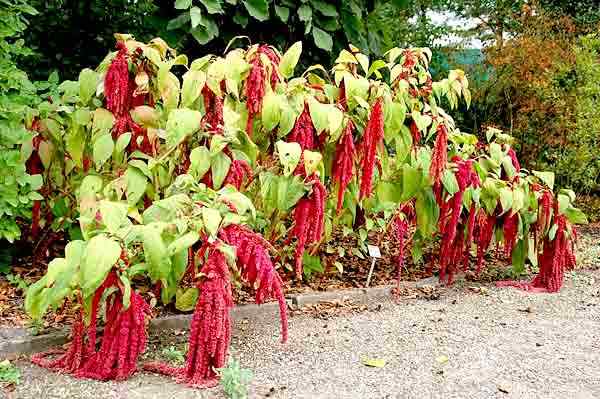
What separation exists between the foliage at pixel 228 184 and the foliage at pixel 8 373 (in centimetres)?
14

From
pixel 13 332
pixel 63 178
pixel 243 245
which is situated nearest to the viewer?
pixel 243 245

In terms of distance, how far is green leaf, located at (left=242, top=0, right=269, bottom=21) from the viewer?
4219mm

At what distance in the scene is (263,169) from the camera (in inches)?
128

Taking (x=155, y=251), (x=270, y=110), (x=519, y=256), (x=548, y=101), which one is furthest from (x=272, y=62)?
(x=548, y=101)

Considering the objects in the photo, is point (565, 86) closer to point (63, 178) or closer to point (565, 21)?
point (565, 21)

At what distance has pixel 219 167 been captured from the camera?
2.81m

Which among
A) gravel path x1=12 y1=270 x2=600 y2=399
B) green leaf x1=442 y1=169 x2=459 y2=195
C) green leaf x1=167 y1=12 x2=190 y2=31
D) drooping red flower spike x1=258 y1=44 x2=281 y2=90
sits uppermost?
green leaf x1=167 y1=12 x2=190 y2=31

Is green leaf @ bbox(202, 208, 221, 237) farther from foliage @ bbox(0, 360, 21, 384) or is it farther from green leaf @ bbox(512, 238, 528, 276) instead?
green leaf @ bbox(512, 238, 528, 276)

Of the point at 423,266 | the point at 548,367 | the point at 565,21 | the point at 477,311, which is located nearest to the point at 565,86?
the point at 565,21

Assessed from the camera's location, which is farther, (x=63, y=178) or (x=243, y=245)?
(x=63, y=178)

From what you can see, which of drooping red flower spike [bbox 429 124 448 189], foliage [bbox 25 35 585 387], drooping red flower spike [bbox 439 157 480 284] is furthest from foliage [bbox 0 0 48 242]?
drooping red flower spike [bbox 439 157 480 284]

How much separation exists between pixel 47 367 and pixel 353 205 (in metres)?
1.68

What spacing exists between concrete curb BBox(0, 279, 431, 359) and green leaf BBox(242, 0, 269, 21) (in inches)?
64.2

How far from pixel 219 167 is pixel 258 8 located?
1737 millimetres
